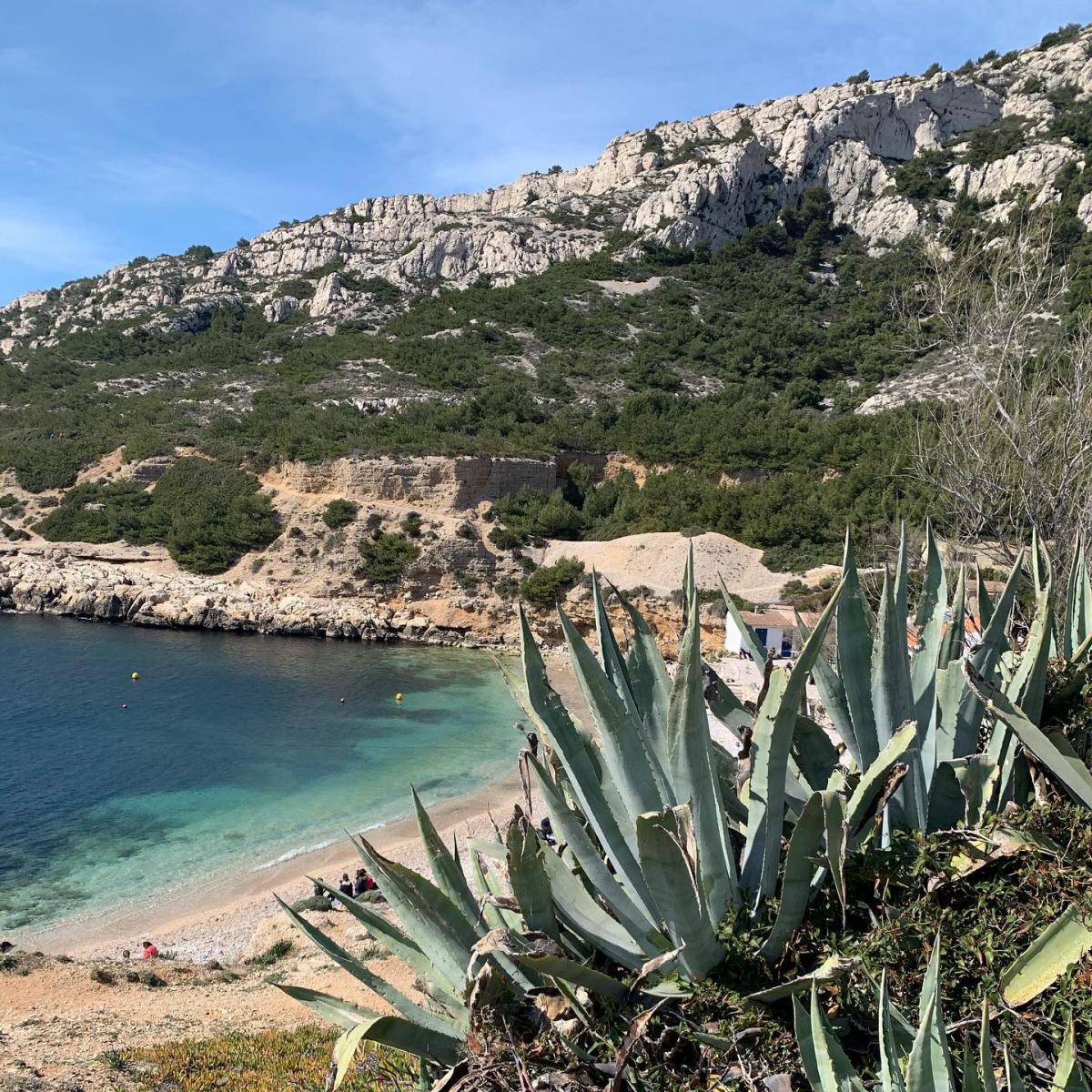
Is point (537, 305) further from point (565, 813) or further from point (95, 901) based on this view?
point (565, 813)

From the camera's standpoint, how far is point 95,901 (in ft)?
35.8

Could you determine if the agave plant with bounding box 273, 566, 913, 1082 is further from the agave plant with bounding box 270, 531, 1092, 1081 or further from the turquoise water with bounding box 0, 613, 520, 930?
the turquoise water with bounding box 0, 613, 520, 930

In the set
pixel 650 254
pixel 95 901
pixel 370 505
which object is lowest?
pixel 95 901

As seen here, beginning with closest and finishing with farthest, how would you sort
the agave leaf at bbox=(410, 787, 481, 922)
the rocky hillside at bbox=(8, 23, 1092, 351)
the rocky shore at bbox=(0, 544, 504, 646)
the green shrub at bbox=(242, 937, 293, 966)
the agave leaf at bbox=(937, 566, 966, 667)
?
the agave leaf at bbox=(410, 787, 481, 922), the agave leaf at bbox=(937, 566, 966, 667), the green shrub at bbox=(242, 937, 293, 966), the rocky shore at bbox=(0, 544, 504, 646), the rocky hillside at bbox=(8, 23, 1092, 351)

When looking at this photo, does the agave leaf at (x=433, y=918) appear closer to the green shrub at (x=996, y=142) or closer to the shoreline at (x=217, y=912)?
the shoreline at (x=217, y=912)

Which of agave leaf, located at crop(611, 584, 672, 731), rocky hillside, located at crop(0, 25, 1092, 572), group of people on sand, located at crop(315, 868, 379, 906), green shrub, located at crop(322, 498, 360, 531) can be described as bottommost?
group of people on sand, located at crop(315, 868, 379, 906)

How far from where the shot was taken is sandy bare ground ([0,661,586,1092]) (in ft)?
18.3

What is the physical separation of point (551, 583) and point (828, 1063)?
2571 centimetres

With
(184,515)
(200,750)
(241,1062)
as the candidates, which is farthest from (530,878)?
(184,515)

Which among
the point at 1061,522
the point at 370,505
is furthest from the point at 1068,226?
the point at 1061,522

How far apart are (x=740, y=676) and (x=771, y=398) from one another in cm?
2910

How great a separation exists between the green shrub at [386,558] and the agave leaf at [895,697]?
2808 centimetres

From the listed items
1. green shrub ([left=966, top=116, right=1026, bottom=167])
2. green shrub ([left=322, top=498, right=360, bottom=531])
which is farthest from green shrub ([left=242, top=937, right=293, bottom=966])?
green shrub ([left=966, top=116, right=1026, bottom=167])

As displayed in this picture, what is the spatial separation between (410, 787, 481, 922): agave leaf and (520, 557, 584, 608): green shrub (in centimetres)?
2465
